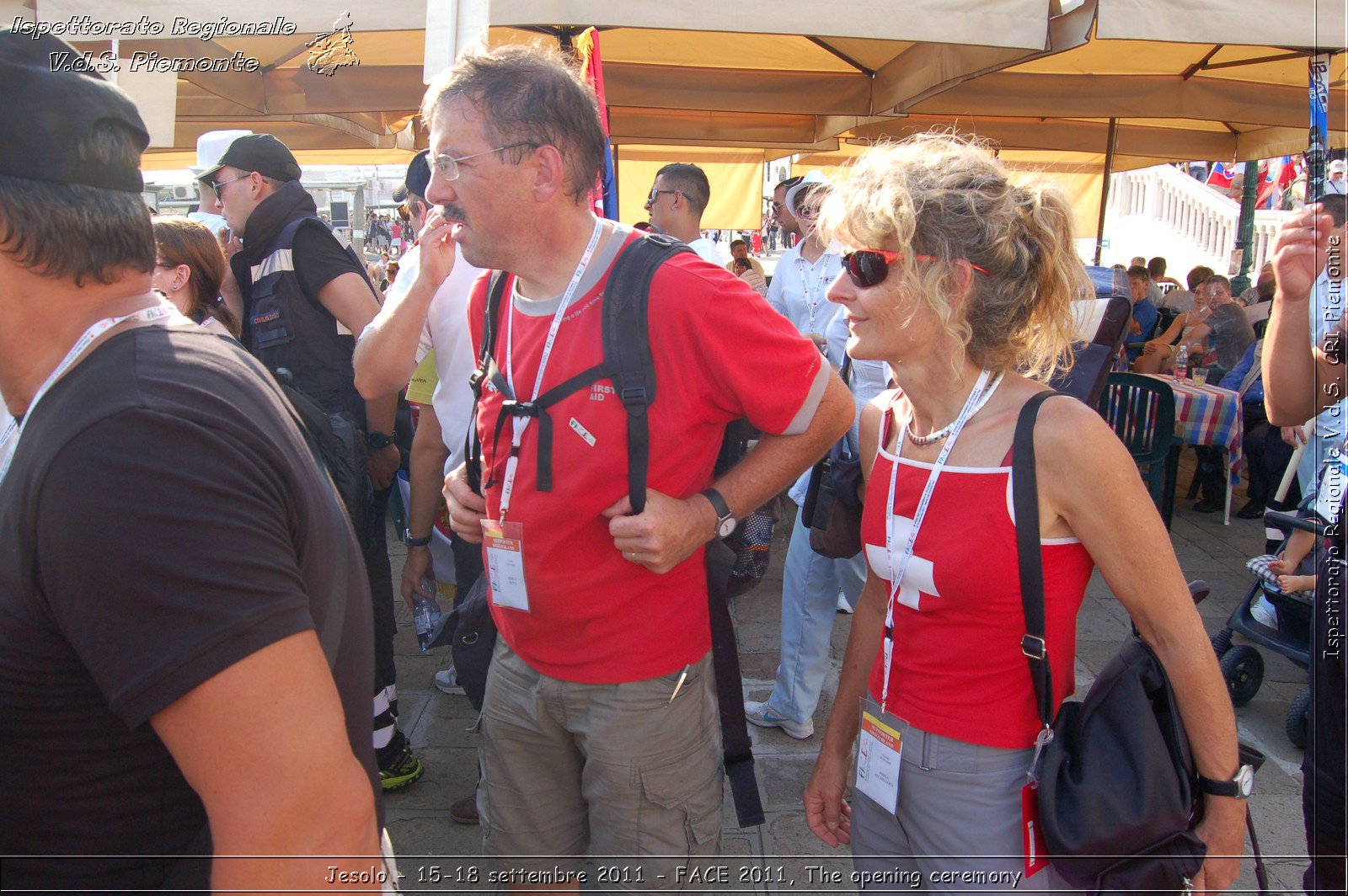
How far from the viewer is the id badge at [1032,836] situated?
1.46 meters

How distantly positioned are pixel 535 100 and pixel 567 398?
626mm

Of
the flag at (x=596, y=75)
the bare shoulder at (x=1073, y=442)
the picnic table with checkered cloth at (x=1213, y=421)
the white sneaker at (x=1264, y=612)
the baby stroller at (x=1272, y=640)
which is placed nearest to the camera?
the bare shoulder at (x=1073, y=442)

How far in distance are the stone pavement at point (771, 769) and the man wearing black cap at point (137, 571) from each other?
6.38 feet

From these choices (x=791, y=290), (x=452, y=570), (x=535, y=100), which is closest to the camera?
(x=535, y=100)

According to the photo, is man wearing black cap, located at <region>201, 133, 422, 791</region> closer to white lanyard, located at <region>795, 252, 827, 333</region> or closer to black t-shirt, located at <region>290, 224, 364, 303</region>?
black t-shirt, located at <region>290, 224, 364, 303</region>

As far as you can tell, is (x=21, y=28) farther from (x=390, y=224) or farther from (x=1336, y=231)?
(x=390, y=224)

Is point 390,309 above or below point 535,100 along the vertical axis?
below

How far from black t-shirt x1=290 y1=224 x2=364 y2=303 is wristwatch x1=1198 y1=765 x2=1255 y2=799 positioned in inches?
111

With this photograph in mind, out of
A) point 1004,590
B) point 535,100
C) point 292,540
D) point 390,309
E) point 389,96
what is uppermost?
point 389,96

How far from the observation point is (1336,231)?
5.67 feet

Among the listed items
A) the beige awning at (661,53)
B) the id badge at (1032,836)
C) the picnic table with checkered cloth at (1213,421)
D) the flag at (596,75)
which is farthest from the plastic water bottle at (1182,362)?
the id badge at (1032,836)

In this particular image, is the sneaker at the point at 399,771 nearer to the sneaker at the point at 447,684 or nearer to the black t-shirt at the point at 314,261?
the sneaker at the point at 447,684

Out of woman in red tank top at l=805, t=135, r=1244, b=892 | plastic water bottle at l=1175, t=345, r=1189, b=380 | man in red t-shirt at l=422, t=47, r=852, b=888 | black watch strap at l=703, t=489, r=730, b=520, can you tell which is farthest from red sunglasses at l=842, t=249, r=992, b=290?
plastic water bottle at l=1175, t=345, r=1189, b=380

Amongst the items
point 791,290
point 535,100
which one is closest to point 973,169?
point 535,100
